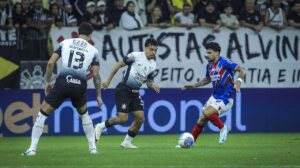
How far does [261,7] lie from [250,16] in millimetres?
1111

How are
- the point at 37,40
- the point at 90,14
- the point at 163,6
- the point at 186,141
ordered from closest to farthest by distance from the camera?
the point at 186,141 → the point at 37,40 → the point at 90,14 → the point at 163,6

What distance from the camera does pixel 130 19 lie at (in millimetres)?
16891

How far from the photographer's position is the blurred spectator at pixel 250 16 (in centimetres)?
1747

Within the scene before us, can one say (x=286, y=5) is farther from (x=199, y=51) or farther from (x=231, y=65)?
(x=231, y=65)

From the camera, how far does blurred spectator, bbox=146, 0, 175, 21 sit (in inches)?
696

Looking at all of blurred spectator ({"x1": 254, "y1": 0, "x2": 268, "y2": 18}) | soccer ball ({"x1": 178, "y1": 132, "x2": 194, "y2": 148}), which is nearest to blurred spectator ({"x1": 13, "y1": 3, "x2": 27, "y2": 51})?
soccer ball ({"x1": 178, "y1": 132, "x2": 194, "y2": 148})

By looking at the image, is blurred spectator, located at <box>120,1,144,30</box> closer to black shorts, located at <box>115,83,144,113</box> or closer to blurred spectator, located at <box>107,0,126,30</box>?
blurred spectator, located at <box>107,0,126,30</box>

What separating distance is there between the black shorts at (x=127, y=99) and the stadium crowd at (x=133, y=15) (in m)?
4.57

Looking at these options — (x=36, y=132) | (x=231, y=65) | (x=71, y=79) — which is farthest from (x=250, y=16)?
(x=36, y=132)

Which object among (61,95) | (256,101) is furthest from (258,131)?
(61,95)

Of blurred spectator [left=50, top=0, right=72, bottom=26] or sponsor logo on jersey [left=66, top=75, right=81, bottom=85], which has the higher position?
blurred spectator [left=50, top=0, right=72, bottom=26]

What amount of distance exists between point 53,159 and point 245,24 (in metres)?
9.40

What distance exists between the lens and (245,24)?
56.3 ft

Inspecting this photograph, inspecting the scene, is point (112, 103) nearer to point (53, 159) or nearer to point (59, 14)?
point (59, 14)
